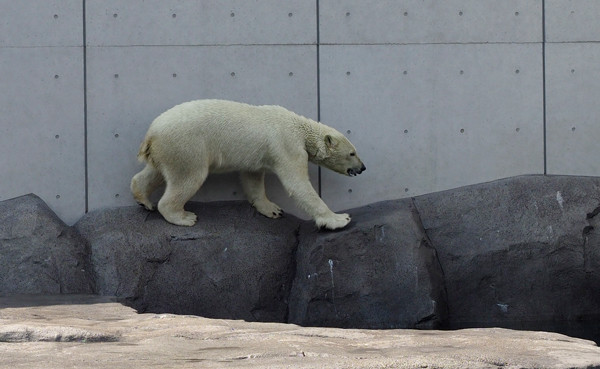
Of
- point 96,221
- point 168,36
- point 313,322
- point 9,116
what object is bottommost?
point 313,322

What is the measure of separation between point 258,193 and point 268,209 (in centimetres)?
16

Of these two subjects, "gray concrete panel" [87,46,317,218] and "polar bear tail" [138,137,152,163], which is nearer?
"polar bear tail" [138,137,152,163]

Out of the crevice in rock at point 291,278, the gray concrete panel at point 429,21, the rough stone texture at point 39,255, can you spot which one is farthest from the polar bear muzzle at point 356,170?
the rough stone texture at point 39,255

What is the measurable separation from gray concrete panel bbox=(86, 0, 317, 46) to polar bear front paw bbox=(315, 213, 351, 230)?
160 cm

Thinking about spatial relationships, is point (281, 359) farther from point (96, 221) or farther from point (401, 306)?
point (96, 221)

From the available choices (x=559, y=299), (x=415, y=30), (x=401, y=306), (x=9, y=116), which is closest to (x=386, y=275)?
(x=401, y=306)

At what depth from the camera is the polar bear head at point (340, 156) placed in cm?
729

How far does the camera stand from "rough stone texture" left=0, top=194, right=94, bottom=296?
6.79m

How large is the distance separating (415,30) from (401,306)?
2.47 meters

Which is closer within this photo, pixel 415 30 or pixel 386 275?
pixel 386 275

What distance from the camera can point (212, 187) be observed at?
7.61 m

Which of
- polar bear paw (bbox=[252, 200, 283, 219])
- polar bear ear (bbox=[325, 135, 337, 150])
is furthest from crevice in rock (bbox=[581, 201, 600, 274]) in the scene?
polar bear paw (bbox=[252, 200, 283, 219])

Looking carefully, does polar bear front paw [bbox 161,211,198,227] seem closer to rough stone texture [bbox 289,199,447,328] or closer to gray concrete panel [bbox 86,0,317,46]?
rough stone texture [bbox 289,199,447,328]

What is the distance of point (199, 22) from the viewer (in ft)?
25.1
